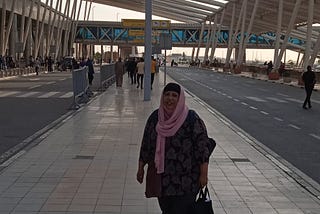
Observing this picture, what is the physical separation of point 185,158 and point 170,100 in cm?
48

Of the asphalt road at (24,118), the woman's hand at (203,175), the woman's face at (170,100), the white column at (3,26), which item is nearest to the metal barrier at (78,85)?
the asphalt road at (24,118)

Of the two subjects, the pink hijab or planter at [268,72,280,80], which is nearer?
the pink hijab

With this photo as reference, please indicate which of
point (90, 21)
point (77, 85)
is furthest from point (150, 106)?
point (90, 21)

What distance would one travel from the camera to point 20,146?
1079cm

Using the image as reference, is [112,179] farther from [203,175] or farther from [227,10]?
[227,10]

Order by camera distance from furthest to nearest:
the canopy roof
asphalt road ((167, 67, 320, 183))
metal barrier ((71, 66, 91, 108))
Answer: the canopy roof
metal barrier ((71, 66, 91, 108))
asphalt road ((167, 67, 320, 183))

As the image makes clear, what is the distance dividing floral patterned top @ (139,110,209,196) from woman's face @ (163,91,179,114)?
15cm

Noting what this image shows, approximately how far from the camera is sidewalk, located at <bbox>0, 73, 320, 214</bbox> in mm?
6328

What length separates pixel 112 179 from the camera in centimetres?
773

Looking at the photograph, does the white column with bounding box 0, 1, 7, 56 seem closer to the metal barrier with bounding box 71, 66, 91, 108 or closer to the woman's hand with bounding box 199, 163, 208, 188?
the metal barrier with bounding box 71, 66, 91, 108

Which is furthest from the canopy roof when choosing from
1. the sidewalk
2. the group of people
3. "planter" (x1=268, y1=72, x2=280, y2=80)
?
the sidewalk

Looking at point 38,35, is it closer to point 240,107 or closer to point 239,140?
point 240,107

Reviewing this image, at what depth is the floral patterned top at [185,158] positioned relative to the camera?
173 inches

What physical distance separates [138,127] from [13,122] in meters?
3.82
